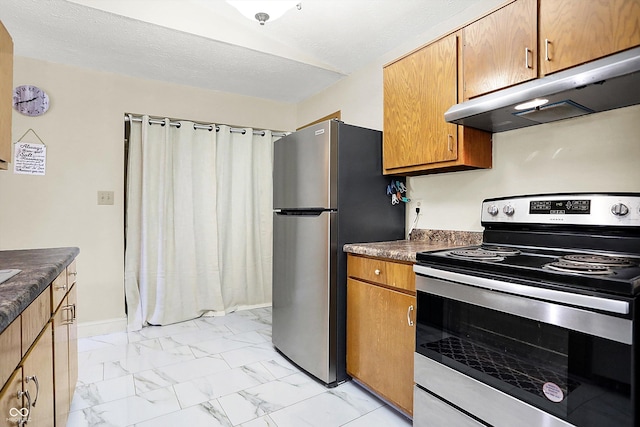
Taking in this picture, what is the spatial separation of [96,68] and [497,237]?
3.26 m

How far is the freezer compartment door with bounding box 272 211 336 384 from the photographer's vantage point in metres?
2.01

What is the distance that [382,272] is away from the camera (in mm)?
1774

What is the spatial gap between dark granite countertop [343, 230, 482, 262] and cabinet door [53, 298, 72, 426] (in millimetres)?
1394

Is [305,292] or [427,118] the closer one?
[427,118]

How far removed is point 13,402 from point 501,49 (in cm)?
212

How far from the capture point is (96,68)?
2838mm

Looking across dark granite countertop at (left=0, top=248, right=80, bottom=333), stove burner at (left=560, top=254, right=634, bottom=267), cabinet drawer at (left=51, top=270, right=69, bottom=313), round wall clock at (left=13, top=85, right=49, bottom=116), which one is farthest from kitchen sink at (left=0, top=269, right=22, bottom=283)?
round wall clock at (left=13, top=85, right=49, bottom=116)

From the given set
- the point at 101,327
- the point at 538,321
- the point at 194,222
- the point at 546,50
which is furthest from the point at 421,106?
the point at 101,327

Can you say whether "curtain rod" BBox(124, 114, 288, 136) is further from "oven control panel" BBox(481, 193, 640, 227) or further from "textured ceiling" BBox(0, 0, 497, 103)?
"oven control panel" BBox(481, 193, 640, 227)

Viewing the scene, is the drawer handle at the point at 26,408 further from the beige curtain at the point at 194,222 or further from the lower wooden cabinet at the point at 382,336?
the beige curtain at the point at 194,222

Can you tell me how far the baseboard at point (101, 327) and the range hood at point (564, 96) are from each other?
10.0 ft

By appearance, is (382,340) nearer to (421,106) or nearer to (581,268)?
(581,268)

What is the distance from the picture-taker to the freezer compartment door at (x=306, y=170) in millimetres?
2006

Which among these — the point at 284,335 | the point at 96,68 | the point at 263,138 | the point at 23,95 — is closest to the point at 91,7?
the point at 96,68
